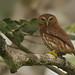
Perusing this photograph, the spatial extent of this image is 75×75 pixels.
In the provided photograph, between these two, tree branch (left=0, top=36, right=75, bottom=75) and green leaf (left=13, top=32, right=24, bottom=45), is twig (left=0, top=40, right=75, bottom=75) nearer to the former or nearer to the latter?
tree branch (left=0, top=36, right=75, bottom=75)

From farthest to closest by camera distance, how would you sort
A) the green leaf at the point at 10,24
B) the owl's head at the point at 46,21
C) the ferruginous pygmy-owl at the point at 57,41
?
the owl's head at the point at 46,21 < the ferruginous pygmy-owl at the point at 57,41 < the green leaf at the point at 10,24

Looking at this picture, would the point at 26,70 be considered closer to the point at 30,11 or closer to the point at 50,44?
the point at 30,11

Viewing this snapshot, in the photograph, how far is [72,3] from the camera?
4547 mm

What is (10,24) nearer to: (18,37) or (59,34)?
(18,37)

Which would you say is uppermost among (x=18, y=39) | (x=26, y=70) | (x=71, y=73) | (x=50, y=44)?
(x=18, y=39)

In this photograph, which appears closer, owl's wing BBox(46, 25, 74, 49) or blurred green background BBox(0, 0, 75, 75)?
owl's wing BBox(46, 25, 74, 49)

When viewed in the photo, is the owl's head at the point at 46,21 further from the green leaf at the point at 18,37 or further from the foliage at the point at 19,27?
the green leaf at the point at 18,37

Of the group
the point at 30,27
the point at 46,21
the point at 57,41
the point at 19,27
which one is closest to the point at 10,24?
the point at 19,27

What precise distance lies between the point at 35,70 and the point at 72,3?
131cm

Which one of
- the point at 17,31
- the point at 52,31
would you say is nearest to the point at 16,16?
the point at 52,31

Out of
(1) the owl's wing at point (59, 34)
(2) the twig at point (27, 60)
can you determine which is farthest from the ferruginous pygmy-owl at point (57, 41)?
(2) the twig at point (27, 60)

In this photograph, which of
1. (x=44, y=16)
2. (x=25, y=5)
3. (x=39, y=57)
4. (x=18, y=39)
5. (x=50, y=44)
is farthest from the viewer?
(x=25, y=5)

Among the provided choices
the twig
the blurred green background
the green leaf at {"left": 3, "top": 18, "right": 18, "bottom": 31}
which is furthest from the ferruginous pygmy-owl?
the blurred green background

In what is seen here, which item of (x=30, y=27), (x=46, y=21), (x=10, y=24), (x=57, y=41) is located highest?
(x=10, y=24)
